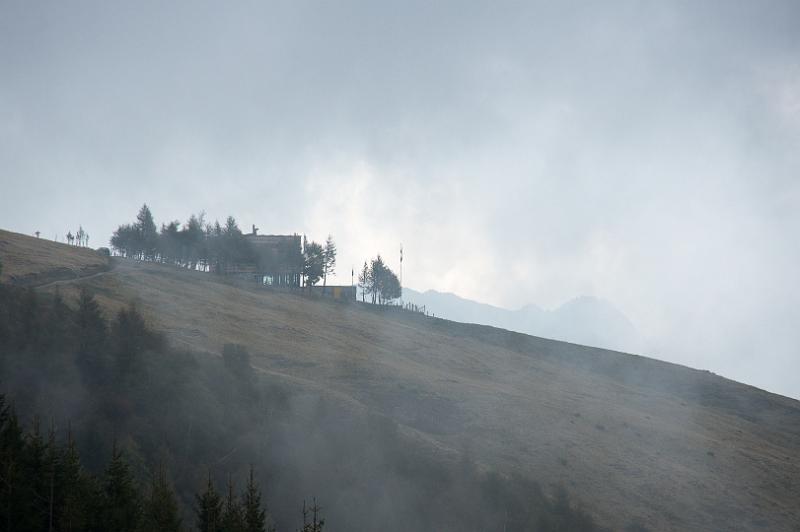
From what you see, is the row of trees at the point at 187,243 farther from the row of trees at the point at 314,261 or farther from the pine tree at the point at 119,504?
the pine tree at the point at 119,504

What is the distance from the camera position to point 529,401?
1977 inches

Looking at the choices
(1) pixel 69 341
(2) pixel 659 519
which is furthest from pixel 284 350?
(2) pixel 659 519

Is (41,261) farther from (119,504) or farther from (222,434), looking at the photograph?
(119,504)

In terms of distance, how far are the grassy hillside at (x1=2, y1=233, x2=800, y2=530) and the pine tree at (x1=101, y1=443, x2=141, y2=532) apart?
20111 mm

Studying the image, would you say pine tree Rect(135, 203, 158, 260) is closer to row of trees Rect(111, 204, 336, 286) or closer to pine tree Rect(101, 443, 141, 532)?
row of trees Rect(111, 204, 336, 286)

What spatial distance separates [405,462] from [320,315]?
128 feet

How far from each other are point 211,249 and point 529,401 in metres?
60.7

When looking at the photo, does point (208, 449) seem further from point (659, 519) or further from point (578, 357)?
point (578, 357)

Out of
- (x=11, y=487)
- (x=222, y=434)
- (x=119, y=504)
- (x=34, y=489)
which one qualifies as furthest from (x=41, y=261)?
(x=11, y=487)

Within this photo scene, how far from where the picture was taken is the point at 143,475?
2691 cm

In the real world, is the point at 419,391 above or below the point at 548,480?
above

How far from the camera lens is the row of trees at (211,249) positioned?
92.8 metres

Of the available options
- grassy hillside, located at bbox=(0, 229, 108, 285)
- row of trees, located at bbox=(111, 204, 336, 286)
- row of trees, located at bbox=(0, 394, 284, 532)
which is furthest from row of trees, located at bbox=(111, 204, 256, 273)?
row of trees, located at bbox=(0, 394, 284, 532)

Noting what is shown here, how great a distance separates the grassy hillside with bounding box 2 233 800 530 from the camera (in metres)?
37.9
